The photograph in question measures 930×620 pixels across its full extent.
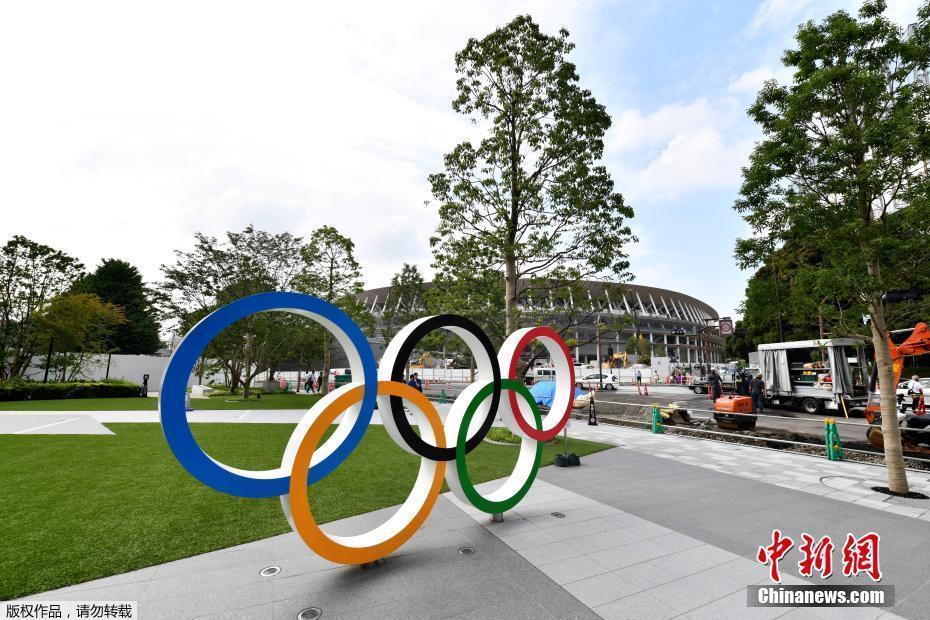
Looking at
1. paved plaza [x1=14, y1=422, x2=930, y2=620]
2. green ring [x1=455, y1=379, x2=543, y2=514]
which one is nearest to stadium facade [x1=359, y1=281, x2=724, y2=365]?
green ring [x1=455, y1=379, x2=543, y2=514]

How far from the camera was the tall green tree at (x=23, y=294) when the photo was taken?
979 inches

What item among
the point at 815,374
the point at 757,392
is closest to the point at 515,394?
the point at 757,392

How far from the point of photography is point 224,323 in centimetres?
375

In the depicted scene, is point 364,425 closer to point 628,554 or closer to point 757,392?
point 628,554

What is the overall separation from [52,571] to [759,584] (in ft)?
23.2

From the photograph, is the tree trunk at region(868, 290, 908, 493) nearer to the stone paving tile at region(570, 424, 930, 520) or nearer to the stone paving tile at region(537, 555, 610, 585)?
the stone paving tile at region(570, 424, 930, 520)

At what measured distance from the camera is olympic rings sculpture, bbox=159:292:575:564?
363 cm

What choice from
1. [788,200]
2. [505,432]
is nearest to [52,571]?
[505,432]

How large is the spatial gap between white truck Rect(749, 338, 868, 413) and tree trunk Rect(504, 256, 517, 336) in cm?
1165

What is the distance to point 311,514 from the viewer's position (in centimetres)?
445

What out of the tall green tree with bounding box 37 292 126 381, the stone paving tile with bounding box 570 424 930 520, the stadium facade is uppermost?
the stadium facade

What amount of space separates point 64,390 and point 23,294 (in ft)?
23.8

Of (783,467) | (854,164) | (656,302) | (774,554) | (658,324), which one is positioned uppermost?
(656,302)

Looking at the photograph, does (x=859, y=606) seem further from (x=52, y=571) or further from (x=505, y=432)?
(x=505, y=432)
